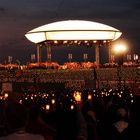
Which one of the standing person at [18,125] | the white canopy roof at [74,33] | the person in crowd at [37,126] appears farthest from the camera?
the white canopy roof at [74,33]

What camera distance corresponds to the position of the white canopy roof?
40669 millimetres

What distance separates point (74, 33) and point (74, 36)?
1.47 m

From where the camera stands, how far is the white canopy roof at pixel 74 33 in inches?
1601

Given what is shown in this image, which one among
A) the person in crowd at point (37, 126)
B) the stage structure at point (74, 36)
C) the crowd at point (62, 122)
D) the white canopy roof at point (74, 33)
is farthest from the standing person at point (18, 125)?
the white canopy roof at point (74, 33)

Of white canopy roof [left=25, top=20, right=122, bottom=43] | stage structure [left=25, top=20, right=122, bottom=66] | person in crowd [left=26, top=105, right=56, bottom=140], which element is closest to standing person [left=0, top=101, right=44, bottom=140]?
person in crowd [left=26, top=105, right=56, bottom=140]

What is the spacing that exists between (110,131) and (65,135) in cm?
277

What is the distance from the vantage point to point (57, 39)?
4003cm

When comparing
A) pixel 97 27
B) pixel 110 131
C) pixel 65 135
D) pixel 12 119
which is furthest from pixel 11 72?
pixel 12 119

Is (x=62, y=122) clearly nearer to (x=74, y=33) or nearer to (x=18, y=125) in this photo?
(x=18, y=125)

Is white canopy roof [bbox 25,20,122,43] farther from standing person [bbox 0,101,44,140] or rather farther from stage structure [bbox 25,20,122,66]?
standing person [bbox 0,101,44,140]

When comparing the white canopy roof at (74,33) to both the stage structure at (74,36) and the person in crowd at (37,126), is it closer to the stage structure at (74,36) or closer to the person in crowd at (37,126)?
the stage structure at (74,36)

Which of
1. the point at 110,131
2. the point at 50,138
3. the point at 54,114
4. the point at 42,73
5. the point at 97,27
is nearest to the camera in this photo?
the point at 50,138

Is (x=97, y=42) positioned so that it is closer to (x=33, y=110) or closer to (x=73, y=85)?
(x=73, y=85)

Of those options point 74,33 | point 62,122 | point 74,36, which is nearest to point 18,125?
point 62,122
